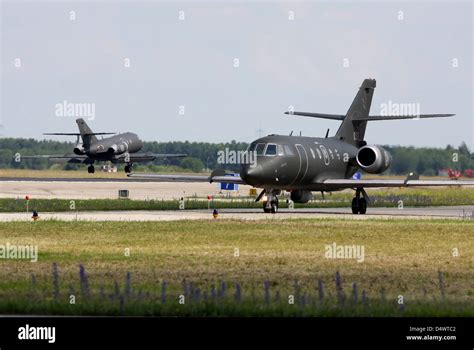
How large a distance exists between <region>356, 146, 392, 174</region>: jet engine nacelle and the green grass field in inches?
445

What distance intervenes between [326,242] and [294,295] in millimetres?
14326

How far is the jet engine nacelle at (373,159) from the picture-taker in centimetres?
5969

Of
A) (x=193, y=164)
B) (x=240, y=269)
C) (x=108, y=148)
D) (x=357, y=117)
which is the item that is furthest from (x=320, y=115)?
(x=193, y=164)

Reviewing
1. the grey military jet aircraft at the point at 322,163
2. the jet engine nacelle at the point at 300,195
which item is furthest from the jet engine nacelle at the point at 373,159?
the jet engine nacelle at the point at 300,195

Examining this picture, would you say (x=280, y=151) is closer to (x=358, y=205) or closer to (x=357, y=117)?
(x=358, y=205)

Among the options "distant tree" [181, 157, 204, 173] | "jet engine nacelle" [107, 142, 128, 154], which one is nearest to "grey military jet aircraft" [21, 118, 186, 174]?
"jet engine nacelle" [107, 142, 128, 154]

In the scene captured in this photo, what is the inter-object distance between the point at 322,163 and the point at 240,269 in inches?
1166

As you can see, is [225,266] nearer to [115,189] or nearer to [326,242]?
[326,242]

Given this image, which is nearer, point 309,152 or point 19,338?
point 19,338

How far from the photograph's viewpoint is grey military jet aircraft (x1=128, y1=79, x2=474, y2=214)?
53906 millimetres

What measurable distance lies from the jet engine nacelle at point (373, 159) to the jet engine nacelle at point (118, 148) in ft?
197

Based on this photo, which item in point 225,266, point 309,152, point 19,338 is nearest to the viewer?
point 19,338

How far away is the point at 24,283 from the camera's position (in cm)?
2569

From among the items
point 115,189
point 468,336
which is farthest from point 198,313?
point 115,189
